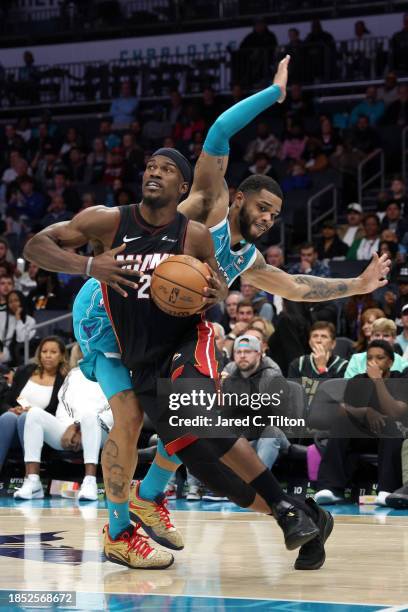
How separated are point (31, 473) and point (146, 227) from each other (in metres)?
4.96

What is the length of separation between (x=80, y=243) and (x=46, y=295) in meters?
9.20

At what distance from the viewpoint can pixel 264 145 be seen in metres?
17.3

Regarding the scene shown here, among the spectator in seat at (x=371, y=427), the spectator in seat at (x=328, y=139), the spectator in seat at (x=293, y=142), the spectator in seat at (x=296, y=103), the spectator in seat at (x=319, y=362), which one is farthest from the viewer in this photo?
the spectator in seat at (x=296, y=103)

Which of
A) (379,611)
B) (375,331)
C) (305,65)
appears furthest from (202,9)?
(379,611)

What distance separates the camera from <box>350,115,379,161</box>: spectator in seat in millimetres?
16186

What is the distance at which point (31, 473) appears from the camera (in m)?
9.80

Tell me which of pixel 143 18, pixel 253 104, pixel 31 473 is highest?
pixel 143 18

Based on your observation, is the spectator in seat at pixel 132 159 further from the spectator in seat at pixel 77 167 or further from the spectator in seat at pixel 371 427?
the spectator in seat at pixel 371 427

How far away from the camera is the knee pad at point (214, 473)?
16.8 feet

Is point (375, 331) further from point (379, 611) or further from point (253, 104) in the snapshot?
point (379, 611)

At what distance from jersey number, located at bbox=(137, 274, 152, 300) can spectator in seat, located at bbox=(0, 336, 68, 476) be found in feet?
16.9

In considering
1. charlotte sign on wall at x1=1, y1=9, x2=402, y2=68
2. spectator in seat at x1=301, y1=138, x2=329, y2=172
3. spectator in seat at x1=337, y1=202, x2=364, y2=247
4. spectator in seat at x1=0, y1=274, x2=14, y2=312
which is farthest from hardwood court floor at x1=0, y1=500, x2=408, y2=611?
charlotte sign on wall at x1=1, y1=9, x2=402, y2=68

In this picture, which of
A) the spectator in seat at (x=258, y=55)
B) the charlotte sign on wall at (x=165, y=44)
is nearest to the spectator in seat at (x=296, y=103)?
the spectator in seat at (x=258, y=55)

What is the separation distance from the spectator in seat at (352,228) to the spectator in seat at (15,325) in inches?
155
